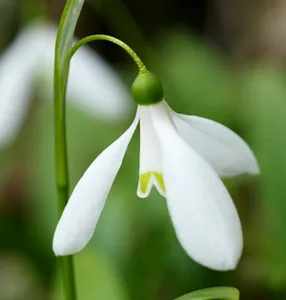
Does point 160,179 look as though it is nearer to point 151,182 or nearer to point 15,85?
point 151,182

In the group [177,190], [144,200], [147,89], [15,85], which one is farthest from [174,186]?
[15,85]

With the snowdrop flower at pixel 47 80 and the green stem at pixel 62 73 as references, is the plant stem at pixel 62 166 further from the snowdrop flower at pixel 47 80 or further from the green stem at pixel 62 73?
the snowdrop flower at pixel 47 80

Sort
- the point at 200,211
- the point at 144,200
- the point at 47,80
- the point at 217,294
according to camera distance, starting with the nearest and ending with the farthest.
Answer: the point at 200,211, the point at 217,294, the point at 144,200, the point at 47,80

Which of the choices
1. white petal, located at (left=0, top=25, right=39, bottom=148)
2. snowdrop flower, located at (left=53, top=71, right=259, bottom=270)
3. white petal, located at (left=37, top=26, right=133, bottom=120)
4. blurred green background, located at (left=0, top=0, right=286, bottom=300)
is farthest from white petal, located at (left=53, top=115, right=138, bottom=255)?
white petal, located at (left=37, top=26, right=133, bottom=120)

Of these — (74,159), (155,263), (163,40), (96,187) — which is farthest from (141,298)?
(163,40)

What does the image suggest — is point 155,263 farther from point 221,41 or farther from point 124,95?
point 221,41

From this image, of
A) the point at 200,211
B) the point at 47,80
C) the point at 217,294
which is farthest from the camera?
the point at 47,80

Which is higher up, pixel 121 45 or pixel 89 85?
pixel 89 85

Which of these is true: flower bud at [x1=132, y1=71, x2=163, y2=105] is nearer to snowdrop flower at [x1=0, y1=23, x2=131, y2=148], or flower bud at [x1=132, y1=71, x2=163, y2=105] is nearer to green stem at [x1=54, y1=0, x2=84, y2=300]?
green stem at [x1=54, y1=0, x2=84, y2=300]
